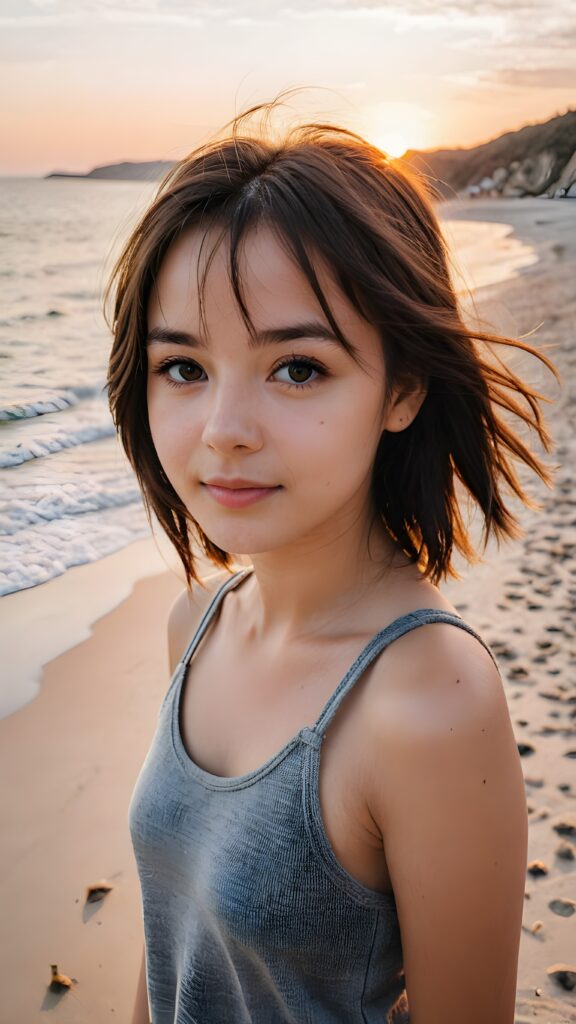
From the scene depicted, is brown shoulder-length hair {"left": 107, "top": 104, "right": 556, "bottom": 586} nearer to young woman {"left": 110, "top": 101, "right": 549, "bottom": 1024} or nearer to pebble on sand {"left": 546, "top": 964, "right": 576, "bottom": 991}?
young woman {"left": 110, "top": 101, "right": 549, "bottom": 1024}

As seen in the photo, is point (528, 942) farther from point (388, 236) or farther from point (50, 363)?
point (50, 363)

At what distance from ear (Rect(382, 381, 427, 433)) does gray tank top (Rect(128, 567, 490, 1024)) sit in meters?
0.37

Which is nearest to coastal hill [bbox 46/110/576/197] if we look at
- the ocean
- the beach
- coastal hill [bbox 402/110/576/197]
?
coastal hill [bbox 402/110/576/197]

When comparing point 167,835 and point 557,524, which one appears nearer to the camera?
point 167,835

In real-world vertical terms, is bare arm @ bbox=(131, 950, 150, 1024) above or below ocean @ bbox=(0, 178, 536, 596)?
above

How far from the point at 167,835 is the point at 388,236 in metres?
1.15

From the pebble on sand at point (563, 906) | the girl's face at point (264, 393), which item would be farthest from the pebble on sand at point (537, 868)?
the girl's face at point (264, 393)

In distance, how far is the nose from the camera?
1.42 m

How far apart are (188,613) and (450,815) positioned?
0.97 meters

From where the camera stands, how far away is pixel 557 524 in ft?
18.1

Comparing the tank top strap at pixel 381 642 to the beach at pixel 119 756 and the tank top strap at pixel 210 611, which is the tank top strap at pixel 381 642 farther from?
the tank top strap at pixel 210 611

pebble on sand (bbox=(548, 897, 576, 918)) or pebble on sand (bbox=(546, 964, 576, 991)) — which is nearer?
pebble on sand (bbox=(546, 964, 576, 991))

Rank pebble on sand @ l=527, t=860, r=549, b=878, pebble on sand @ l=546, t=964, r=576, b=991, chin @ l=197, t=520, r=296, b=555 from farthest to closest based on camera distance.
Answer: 1. pebble on sand @ l=527, t=860, r=549, b=878
2. pebble on sand @ l=546, t=964, r=576, b=991
3. chin @ l=197, t=520, r=296, b=555

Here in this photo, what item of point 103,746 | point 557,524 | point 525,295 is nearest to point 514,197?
point 525,295
